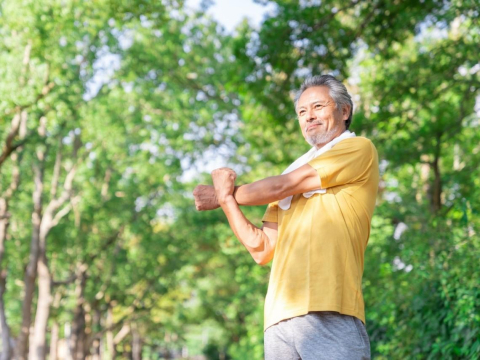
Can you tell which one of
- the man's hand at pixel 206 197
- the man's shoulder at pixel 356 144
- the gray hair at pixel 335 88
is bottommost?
the man's hand at pixel 206 197

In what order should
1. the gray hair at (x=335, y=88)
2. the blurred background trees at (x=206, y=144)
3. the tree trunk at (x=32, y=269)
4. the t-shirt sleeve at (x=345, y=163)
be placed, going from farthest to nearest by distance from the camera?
the tree trunk at (x=32, y=269)
the blurred background trees at (x=206, y=144)
the gray hair at (x=335, y=88)
the t-shirt sleeve at (x=345, y=163)

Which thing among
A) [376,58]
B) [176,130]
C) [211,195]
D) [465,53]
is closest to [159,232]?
[176,130]

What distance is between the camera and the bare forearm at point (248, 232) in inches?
101

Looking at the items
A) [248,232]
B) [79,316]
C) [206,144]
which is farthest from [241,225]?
[79,316]

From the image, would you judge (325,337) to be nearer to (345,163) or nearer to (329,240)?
(329,240)

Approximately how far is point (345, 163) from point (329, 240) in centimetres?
32

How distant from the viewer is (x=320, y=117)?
8.68 feet

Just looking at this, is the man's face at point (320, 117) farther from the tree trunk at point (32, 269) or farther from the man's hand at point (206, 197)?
the tree trunk at point (32, 269)

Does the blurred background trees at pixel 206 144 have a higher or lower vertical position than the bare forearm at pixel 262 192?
higher

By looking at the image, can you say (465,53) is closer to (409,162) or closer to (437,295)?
(409,162)

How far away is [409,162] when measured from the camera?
34.6 ft

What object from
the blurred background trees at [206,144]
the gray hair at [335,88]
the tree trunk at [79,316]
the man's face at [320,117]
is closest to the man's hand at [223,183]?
the man's face at [320,117]

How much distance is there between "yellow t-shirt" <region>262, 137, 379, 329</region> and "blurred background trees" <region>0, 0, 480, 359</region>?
10.4ft

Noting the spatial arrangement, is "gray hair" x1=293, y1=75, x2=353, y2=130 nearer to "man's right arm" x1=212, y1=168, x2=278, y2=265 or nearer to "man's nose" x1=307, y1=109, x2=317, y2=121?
"man's nose" x1=307, y1=109, x2=317, y2=121
